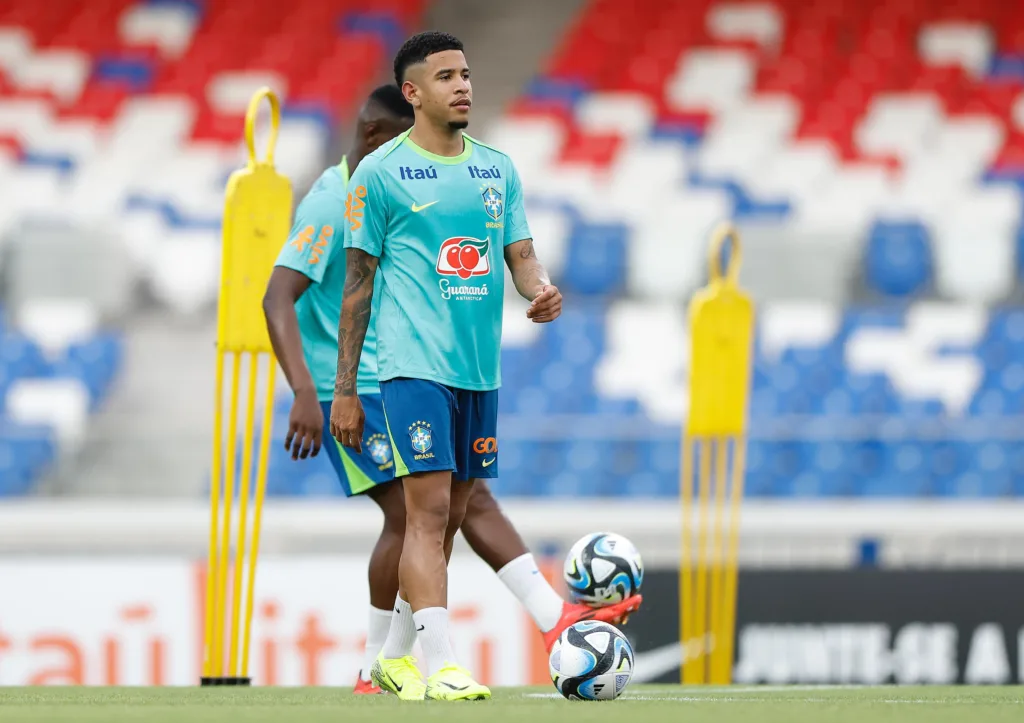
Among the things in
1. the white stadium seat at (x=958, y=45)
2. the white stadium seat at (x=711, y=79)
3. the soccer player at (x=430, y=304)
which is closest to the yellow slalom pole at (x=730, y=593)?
the soccer player at (x=430, y=304)

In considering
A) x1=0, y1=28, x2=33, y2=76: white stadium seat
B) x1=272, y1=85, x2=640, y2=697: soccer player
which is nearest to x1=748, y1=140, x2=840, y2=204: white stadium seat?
x1=0, y1=28, x2=33, y2=76: white stadium seat

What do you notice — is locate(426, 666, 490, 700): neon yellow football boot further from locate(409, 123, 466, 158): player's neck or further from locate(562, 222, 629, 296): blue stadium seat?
locate(562, 222, 629, 296): blue stadium seat

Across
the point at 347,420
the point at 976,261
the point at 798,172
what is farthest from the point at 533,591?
the point at 798,172

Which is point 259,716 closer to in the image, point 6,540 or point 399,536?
point 399,536

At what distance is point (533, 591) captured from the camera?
6234 millimetres

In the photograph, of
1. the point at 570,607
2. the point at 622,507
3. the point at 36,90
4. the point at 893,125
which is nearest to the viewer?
the point at 570,607

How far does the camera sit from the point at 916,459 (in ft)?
40.4

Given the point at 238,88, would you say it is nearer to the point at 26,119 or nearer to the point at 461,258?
the point at 26,119

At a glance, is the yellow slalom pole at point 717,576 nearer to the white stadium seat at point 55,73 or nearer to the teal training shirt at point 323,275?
the teal training shirt at point 323,275

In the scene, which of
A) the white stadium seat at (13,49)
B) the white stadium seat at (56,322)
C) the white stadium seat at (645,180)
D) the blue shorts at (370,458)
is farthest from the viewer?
the white stadium seat at (13,49)

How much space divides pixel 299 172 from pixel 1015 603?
9019 millimetres

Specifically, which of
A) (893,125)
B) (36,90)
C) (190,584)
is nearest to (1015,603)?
(190,584)

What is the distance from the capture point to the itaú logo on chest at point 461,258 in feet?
18.1

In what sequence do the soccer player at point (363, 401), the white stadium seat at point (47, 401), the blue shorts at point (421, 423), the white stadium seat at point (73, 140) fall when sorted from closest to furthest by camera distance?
the blue shorts at point (421, 423) < the soccer player at point (363, 401) < the white stadium seat at point (47, 401) < the white stadium seat at point (73, 140)
